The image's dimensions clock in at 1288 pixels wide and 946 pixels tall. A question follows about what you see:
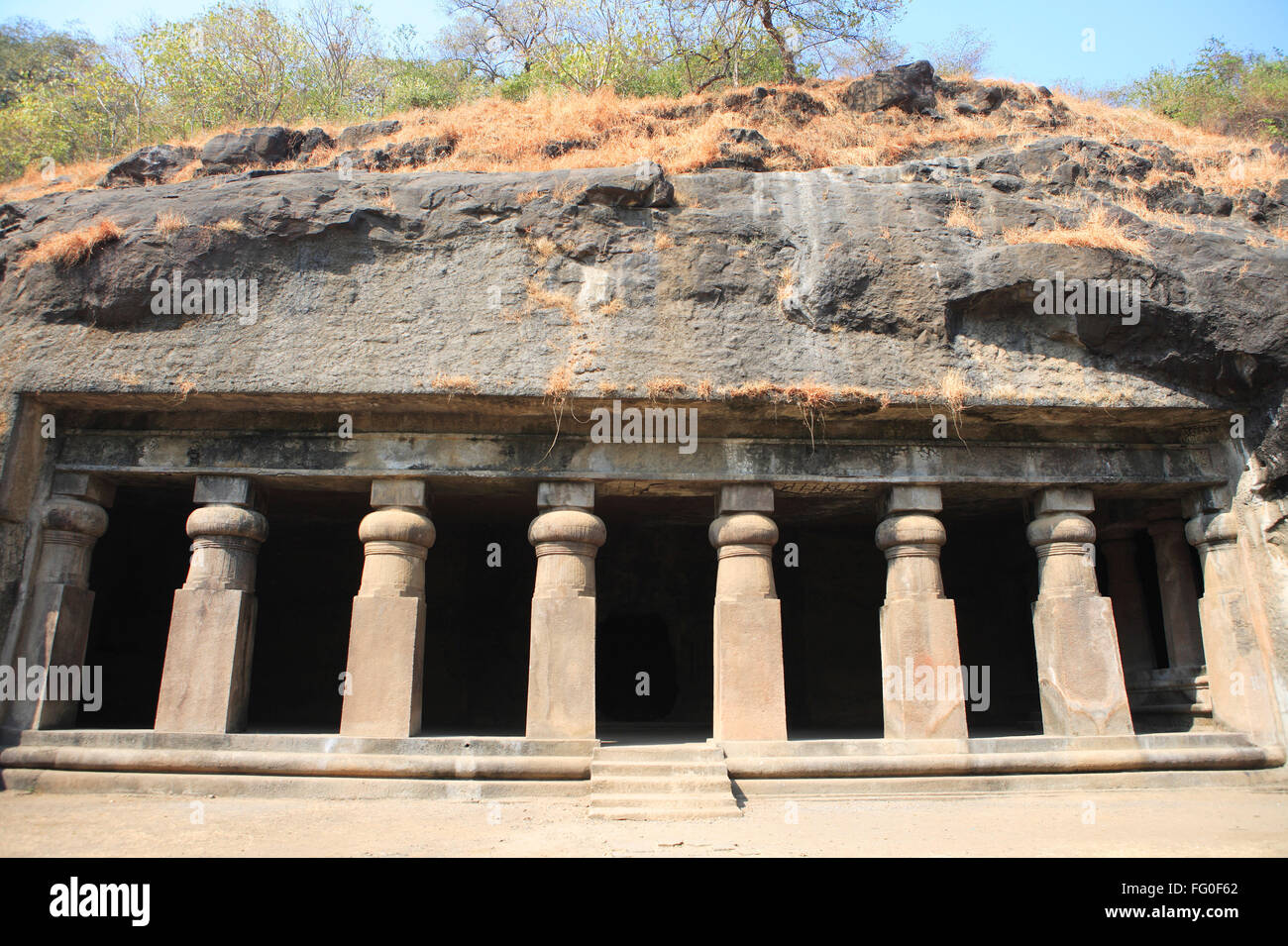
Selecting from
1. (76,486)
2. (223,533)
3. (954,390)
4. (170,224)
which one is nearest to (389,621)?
(223,533)

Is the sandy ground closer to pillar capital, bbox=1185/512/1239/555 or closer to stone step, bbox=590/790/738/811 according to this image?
stone step, bbox=590/790/738/811

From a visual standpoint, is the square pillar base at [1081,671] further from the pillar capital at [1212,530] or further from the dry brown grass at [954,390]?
the dry brown grass at [954,390]

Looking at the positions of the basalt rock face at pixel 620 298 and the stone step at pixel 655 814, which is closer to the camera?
the stone step at pixel 655 814

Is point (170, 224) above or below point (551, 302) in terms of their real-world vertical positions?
above

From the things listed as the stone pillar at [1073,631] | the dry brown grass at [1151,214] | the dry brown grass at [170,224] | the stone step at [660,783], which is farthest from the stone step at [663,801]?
the dry brown grass at [1151,214]

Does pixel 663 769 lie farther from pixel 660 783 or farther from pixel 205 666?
pixel 205 666

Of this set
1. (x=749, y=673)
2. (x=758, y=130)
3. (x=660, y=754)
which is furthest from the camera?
(x=758, y=130)

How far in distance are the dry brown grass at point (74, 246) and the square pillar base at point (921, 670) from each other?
671cm

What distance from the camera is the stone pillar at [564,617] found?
6531 millimetres

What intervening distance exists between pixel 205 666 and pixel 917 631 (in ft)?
17.6

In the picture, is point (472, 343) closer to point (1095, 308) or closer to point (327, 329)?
point (327, 329)

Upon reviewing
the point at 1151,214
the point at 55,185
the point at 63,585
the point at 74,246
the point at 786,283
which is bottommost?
the point at 63,585

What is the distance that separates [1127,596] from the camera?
8.80m

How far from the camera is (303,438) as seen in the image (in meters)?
7.12
